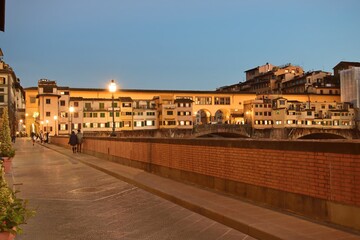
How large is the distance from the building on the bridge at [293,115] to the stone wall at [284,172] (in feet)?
332

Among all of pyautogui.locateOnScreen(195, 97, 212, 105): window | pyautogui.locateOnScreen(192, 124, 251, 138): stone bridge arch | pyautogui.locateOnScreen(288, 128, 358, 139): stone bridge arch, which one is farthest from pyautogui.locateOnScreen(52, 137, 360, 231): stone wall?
pyautogui.locateOnScreen(195, 97, 212, 105): window

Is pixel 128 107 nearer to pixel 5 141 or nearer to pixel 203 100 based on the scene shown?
pixel 203 100

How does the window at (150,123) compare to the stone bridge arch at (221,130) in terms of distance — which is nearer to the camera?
the stone bridge arch at (221,130)

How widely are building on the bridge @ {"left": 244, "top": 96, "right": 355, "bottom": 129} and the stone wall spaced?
3987 inches

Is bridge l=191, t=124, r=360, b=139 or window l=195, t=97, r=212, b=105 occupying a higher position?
window l=195, t=97, r=212, b=105

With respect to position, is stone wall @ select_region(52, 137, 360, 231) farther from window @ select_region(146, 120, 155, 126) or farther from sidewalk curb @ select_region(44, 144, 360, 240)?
window @ select_region(146, 120, 155, 126)

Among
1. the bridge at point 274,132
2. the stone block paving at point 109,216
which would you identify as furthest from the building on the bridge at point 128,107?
the stone block paving at point 109,216

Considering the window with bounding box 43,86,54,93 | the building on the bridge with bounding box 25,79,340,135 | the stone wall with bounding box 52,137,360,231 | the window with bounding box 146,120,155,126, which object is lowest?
the stone wall with bounding box 52,137,360,231

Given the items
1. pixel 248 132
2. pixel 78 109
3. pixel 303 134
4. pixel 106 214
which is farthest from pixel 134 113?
pixel 106 214

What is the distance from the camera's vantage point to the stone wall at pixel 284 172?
6930 mm

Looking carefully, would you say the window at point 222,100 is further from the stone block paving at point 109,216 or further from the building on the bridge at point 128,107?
the stone block paving at point 109,216

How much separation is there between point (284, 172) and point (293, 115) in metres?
109

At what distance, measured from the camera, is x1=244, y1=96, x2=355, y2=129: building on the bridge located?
111062 mm

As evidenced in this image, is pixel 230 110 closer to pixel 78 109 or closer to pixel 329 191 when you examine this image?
pixel 78 109
